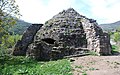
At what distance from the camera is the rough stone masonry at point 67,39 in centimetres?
2362

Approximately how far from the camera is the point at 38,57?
23719 millimetres

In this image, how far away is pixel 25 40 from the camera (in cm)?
2986

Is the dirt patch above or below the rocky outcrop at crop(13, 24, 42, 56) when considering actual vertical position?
below

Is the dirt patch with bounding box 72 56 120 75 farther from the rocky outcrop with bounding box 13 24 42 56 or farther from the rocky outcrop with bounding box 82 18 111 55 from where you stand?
the rocky outcrop with bounding box 13 24 42 56

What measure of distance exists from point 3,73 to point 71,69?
162 inches

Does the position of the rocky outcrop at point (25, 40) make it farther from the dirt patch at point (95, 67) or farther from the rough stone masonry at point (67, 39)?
the dirt patch at point (95, 67)

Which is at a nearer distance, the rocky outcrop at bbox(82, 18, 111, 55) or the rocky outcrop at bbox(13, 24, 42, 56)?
the rocky outcrop at bbox(82, 18, 111, 55)

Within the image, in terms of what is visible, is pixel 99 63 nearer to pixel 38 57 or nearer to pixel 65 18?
pixel 38 57

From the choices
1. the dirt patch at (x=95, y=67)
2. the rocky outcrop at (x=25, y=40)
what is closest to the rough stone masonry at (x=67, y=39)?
the rocky outcrop at (x=25, y=40)

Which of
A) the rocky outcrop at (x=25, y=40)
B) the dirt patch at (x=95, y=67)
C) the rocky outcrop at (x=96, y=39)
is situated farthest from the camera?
the rocky outcrop at (x=25, y=40)

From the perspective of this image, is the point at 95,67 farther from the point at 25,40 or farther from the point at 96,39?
the point at 25,40

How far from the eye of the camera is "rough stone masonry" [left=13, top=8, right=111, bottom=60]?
77.5ft

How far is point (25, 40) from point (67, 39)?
6.62 metres

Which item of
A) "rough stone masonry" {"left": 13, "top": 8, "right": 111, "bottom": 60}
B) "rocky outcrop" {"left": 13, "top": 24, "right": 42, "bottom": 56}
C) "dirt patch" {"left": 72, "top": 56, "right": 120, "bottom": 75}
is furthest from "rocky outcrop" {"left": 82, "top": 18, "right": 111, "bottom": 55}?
"rocky outcrop" {"left": 13, "top": 24, "right": 42, "bottom": 56}
